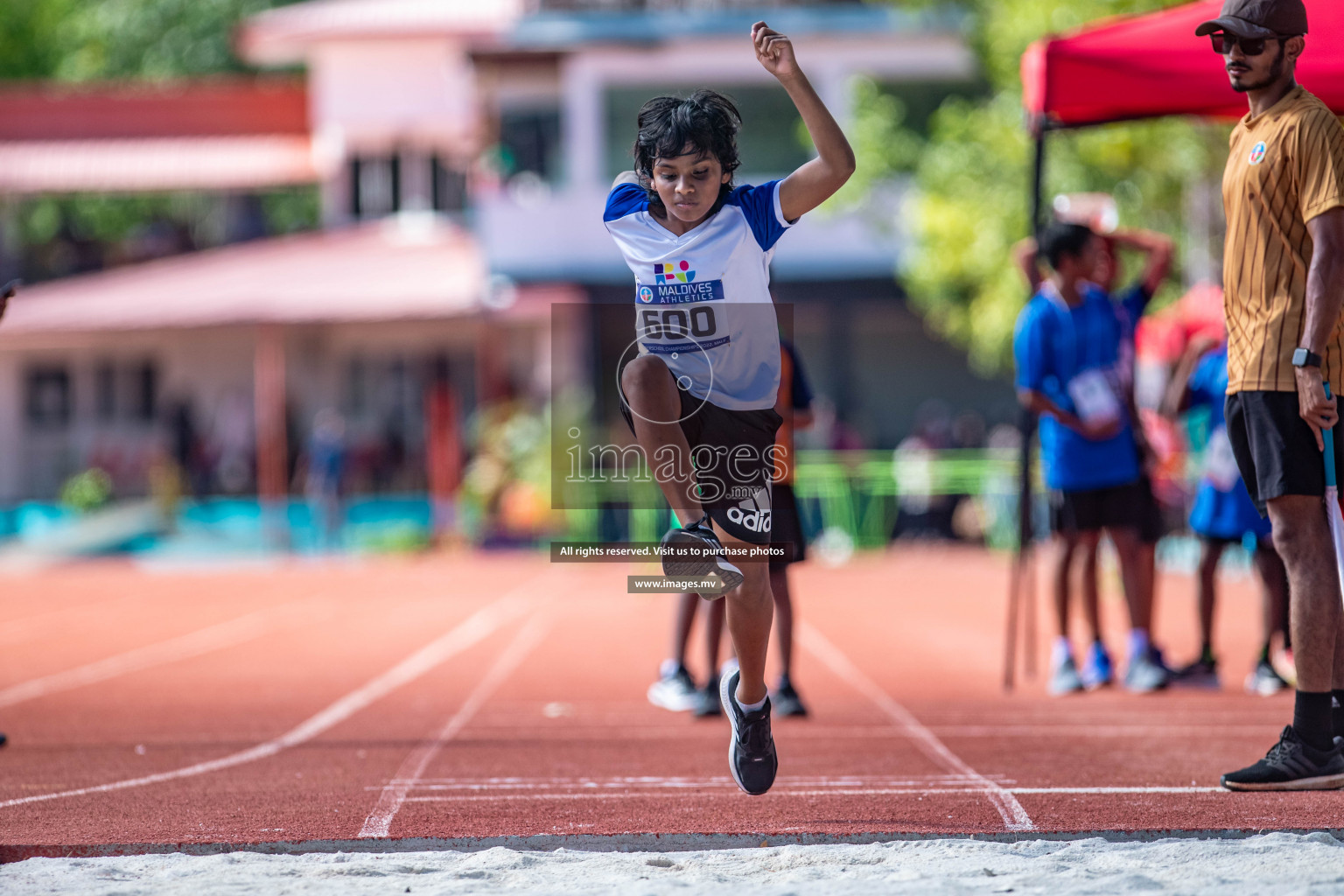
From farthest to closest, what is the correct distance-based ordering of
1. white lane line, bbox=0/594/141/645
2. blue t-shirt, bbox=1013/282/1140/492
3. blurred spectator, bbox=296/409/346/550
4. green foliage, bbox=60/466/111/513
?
green foliage, bbox=60/466/111/513
blurred spectator, bbox=296/409/346/550
white lane line, bbox=0/594/141/645
blue t-shirt, bbox=1013/282/1140/492

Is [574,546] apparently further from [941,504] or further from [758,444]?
[941,504]

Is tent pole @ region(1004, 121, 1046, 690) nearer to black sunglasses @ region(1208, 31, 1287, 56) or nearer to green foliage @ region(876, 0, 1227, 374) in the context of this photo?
black sunglasses @ region(1208, 31, 1287, 56)

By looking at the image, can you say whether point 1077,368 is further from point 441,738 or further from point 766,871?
point 766,871

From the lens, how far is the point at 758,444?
454 cm

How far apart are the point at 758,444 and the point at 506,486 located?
57.6 feet

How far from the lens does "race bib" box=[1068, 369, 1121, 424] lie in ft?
24.2

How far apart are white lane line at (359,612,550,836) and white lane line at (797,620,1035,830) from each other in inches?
70.5

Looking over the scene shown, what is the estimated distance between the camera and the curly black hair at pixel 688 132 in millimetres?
4418

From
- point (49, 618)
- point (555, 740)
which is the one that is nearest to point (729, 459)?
point (555, 740)

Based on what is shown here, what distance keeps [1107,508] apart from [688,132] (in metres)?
3.90

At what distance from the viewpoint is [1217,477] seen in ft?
25.1

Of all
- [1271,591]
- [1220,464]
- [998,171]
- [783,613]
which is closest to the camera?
[783,613]

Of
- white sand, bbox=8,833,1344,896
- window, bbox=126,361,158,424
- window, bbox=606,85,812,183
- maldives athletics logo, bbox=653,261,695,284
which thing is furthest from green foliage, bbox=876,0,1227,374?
window, bbox=126,361,158,424

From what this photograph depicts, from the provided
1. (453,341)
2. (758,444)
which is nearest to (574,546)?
(758,444)
